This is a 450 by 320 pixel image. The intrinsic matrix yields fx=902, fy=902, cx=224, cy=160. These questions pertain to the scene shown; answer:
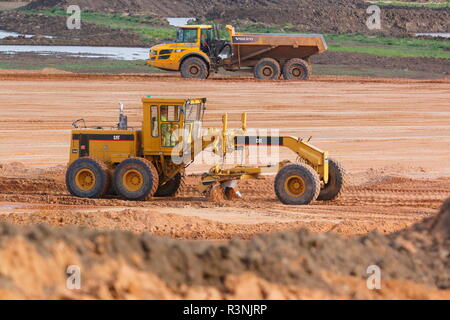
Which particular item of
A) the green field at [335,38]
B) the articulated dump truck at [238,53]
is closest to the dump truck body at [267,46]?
the articulated dump truck at [238,53]

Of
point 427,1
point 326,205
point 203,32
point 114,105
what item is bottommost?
point 326,205

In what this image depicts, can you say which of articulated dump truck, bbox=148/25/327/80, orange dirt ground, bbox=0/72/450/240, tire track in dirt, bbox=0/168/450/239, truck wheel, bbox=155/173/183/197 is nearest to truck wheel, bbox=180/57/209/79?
articulated dump truck, bbox=148/25/327/80

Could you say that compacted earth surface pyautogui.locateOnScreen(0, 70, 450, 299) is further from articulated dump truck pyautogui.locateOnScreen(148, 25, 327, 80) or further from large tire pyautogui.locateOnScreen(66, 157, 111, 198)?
articulated dump truck pyautogui.locateOnScreen(148, 25, 327, 80)

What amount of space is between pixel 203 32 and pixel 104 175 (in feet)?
56.7

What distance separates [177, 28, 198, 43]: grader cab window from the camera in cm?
3331

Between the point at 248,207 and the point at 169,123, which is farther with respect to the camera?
the point at 169,123

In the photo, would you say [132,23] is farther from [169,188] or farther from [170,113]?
[170,113]

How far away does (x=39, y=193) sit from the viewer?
1850cm

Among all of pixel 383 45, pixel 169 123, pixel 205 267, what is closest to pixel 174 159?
pixel 169 123

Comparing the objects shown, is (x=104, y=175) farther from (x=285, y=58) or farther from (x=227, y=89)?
(x=285, y=58)

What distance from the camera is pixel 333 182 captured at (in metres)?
17.2

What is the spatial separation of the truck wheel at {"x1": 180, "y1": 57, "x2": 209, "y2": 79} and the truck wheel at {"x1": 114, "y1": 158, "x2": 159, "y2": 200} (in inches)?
674


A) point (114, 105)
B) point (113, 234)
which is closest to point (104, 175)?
point (113, 234)

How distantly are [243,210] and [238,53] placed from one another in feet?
58.5
